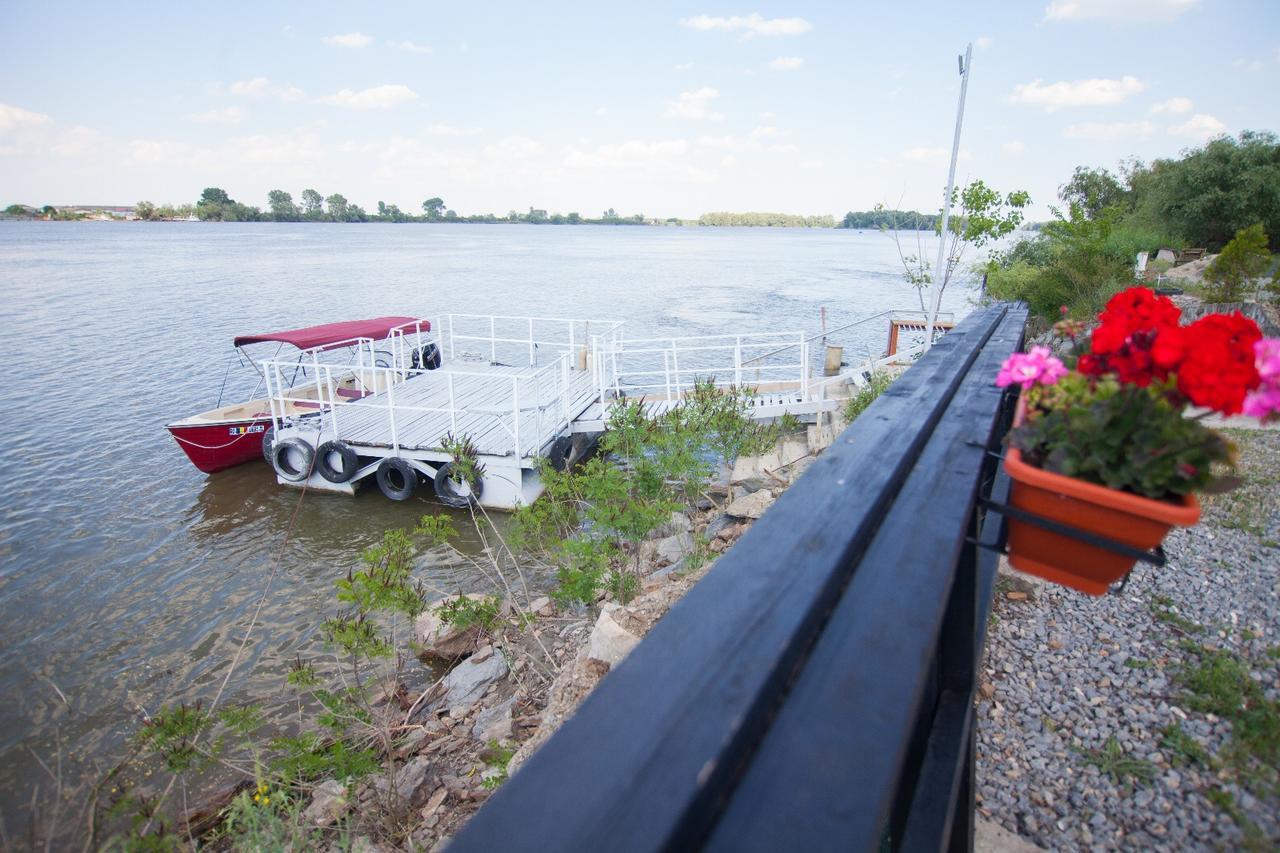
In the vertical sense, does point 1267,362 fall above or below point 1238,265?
above

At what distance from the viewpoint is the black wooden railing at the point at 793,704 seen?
75 cm

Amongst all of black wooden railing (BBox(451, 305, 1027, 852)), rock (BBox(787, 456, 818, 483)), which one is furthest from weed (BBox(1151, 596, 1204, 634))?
rock (BBox(787, 456, 818, 483))

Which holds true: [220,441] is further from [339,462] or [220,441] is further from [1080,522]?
[1080,522]

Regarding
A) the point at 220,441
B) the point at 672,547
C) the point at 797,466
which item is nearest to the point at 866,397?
the point at 797,466

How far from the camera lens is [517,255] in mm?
90875

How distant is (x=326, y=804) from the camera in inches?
177

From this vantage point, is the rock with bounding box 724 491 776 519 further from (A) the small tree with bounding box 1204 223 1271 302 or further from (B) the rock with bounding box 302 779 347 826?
(A) the small tree with bounding box 1204 223 1271 302

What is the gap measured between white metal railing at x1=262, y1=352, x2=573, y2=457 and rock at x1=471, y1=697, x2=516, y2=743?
17.8 ft

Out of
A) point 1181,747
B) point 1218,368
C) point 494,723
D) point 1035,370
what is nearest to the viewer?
point 1218,368

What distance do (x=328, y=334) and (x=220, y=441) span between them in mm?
2973

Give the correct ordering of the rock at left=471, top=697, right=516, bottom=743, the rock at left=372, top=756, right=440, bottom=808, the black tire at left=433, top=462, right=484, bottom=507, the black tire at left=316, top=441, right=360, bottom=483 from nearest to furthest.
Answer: the rock at left=372, top=756, right=440, bottom=808 < the rock at left=471, top=697, right=516, bottom=743 < the black tire at left=433, top=462, right=484, bottom=507 < the black tire at left=316, top=441, right=360, bottom=483

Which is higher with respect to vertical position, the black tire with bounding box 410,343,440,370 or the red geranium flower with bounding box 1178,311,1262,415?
the red geranium flower with bounding box 1178,311,1262,415

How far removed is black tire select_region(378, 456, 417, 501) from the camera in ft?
36.4

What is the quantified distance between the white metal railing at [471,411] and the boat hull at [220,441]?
2.60 feet
